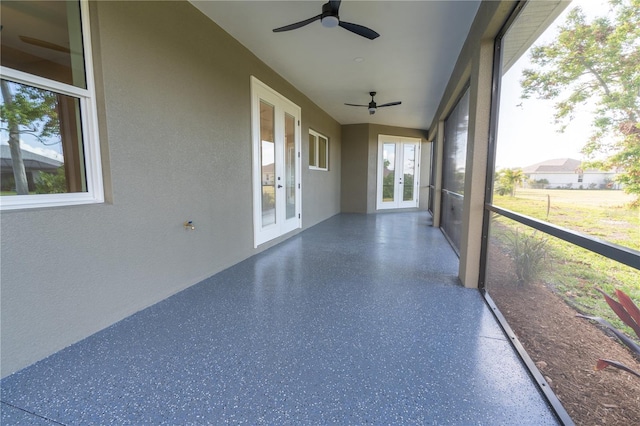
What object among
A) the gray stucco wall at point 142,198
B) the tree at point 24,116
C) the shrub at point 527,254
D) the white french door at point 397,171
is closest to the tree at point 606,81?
the shrub at point 527,254

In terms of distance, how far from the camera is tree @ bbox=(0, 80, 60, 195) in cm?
150

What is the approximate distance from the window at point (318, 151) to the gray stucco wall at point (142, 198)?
8.75 ft

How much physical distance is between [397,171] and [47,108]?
7.81 meters

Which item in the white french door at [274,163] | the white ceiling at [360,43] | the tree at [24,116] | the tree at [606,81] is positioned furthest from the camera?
the white french door at [274,163]

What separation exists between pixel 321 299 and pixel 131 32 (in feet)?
8.44

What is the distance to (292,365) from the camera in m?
1.55

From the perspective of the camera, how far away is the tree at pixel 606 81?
97cm

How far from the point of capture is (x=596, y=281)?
121 cm

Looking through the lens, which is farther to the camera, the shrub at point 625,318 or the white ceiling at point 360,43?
the white ceiling at point 360,43

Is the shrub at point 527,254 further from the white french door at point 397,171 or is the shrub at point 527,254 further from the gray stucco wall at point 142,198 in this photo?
the white french door at point 397,171

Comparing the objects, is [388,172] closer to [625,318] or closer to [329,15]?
[329,15]

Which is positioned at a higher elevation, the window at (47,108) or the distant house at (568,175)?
the window at (47,108)

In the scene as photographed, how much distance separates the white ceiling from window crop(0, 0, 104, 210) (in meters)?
1.25

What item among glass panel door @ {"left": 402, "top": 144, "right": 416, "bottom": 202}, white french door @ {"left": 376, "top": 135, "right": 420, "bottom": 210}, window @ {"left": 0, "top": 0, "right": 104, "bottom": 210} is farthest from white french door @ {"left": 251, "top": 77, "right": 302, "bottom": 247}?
glass panel door @ {"left": 402, "top": 144, "right": 416, "bottom": 202}
